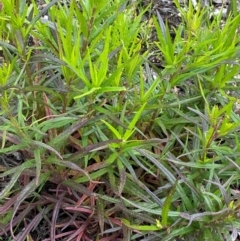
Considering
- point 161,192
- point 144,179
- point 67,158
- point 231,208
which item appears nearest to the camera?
point 231,208

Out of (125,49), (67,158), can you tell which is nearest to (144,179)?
(67,158)

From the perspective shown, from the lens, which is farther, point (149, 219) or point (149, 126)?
point (149, 126)

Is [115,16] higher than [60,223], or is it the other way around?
[115,16]

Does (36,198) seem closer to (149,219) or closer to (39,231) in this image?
(39,231)

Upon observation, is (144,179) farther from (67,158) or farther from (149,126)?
(67,158)

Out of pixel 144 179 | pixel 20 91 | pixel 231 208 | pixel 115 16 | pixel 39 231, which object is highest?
pixel 115 16

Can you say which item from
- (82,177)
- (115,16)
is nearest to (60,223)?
(82,177)

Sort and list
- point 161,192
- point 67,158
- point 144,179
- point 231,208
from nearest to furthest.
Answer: point 231,208 → point 67,158 → point 161,192 → point 144,179
